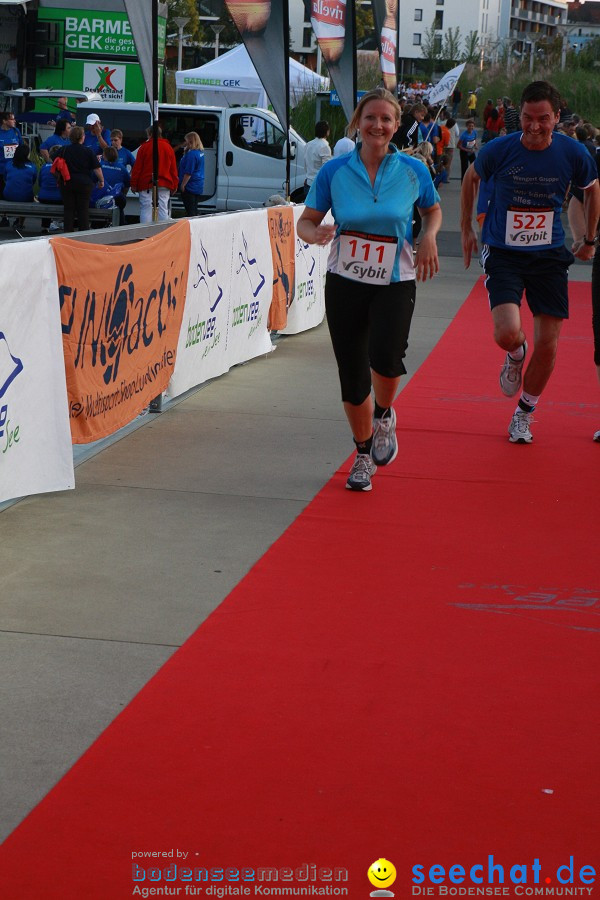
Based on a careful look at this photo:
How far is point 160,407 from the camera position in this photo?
8.13 m

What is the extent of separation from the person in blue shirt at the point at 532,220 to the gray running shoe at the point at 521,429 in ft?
0.42

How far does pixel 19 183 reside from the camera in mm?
19531

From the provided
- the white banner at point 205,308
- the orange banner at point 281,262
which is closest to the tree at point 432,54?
the orange banner at point 281,262

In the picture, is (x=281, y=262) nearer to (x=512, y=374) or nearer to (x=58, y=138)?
(x=512, y=374)

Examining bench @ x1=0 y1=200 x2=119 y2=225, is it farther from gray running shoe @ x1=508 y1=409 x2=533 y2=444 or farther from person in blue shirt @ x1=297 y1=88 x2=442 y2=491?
person in blue shirt @ x1=297 y1=88 x2=442 y2=491

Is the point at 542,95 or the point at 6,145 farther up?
the point at 542,95

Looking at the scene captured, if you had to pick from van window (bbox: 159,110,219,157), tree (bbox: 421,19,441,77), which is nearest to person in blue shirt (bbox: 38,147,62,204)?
Result: van window (bbox: 159,110,219,157)

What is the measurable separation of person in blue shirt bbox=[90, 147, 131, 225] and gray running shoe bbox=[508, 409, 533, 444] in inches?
533

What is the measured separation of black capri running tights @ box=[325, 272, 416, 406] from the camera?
602cm

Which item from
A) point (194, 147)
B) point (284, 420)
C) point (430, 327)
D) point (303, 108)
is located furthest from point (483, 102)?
point (284, 420)

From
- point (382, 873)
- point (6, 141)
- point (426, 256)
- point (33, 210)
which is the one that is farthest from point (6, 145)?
point (382, 873)

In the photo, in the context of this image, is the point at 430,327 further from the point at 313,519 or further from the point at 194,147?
the point at 194,147

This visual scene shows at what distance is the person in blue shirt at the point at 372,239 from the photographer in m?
5.88

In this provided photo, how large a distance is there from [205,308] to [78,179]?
10515 millimetres
